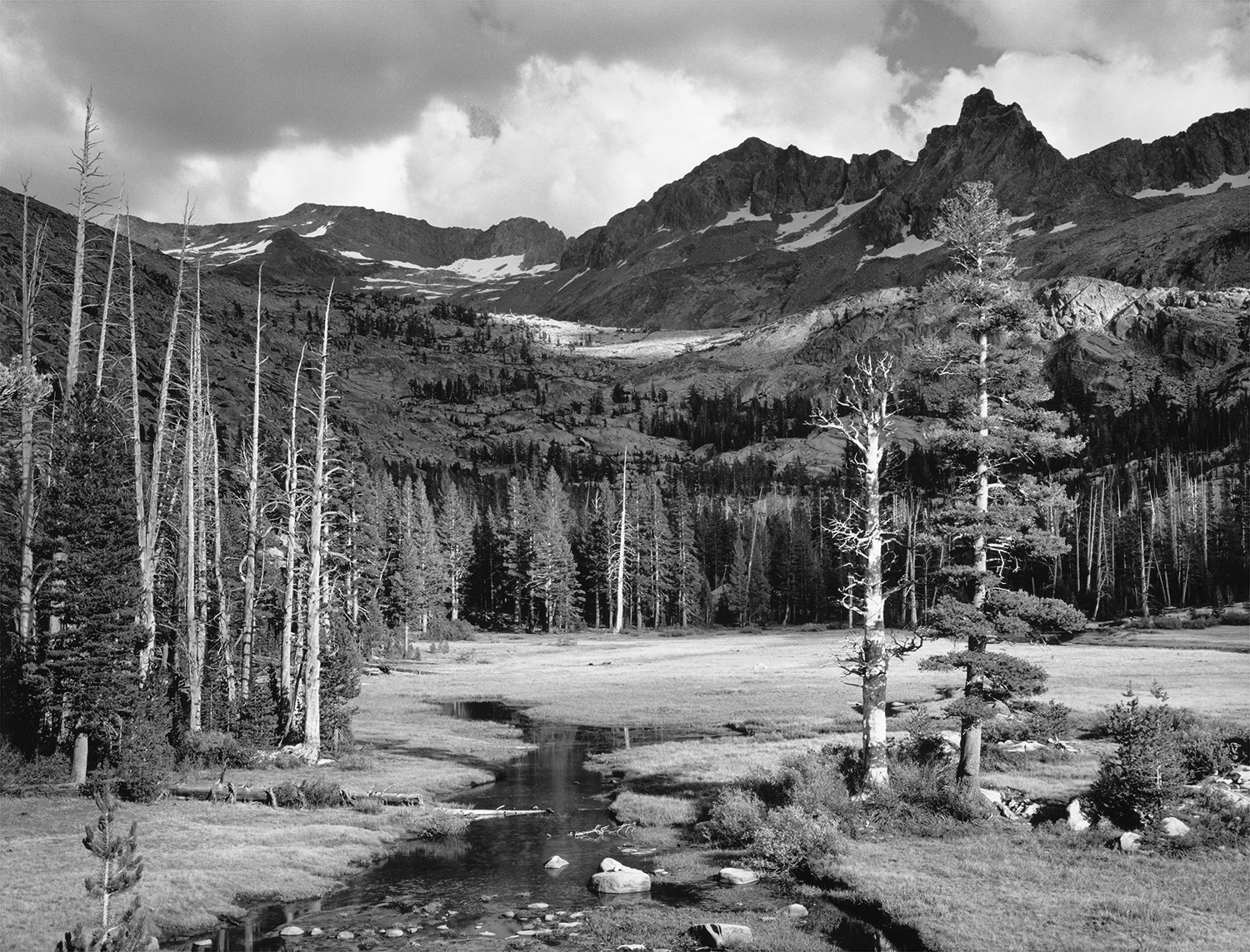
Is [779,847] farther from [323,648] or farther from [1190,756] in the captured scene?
[323,648]

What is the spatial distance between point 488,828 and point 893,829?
1150 centimetres

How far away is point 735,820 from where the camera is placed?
83.1 feet

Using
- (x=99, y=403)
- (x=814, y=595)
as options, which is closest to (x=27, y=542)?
(x=99, y=403)

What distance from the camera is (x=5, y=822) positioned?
953 inches

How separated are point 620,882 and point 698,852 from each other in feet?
13.1

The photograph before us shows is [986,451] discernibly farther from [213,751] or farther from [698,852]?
[213,751]

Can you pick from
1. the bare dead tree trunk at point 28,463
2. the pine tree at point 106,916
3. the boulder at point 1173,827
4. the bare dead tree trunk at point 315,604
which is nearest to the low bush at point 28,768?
the bare dead tree trunk at point 28,463

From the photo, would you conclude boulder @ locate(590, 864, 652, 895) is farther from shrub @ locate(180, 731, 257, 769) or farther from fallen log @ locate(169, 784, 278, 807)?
shrub @ locate(180, 731, 257, 769)

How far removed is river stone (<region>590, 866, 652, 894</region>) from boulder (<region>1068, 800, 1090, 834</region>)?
10.5m

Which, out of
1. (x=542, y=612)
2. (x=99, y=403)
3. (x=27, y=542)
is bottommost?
(x=542, y=612)

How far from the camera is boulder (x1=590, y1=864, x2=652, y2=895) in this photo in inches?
832

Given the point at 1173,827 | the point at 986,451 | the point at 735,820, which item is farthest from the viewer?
the point at 986,451

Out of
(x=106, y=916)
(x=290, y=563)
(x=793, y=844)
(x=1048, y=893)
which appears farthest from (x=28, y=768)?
(x=1048, y=893)

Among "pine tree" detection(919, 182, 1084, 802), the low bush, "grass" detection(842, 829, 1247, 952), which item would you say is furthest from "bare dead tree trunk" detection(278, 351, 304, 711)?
"grass" detection(842, 829, 1247, 952)
